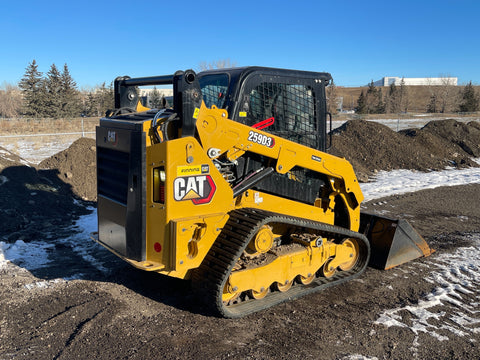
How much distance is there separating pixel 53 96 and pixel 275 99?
33.2 meters

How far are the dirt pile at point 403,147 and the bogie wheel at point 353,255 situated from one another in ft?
30.1

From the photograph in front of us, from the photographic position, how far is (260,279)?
15.1ft

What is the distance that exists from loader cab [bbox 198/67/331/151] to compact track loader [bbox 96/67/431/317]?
0.01 metres

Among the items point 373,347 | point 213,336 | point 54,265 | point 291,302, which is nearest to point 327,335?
point 373,347

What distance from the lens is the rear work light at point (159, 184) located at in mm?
3961

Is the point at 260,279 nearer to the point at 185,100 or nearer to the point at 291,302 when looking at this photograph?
the point at 291,302

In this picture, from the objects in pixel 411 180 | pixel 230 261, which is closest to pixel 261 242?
pixel 230 261

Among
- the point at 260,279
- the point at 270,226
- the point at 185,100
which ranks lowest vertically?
the point at 260,279

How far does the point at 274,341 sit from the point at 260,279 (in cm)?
74

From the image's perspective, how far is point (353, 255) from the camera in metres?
5.95

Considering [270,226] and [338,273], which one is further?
[338,273]

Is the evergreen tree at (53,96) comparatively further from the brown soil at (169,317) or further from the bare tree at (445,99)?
the bare tree at (445,99)

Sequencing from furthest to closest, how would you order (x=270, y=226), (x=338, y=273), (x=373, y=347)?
(x=338, y=273)
(x=270, y=226)
(x=373, y=347)

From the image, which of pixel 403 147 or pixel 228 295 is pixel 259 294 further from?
pixel 403 147
